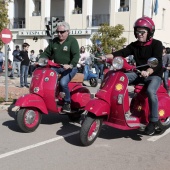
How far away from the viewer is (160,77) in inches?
230

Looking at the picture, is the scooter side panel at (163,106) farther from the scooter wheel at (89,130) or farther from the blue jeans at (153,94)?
the scooter wheel at (89,130)

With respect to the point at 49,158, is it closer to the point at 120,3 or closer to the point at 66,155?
the point at 66,155

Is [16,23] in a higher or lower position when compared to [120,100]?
higher

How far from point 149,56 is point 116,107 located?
3.37ft

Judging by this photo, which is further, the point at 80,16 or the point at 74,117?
the point at 80,16

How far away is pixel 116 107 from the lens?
5.53 m

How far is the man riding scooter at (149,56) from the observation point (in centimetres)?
560

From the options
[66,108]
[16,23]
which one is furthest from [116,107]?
[16,23]

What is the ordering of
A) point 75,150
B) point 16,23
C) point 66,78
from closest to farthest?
1. point 75,150
2. point 66,78
3. point 16,23

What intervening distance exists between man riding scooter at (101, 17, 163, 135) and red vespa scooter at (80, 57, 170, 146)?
161mm

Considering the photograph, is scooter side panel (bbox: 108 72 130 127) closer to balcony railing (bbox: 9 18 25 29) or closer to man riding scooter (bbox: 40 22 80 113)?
man riding scooter (bbox: 40 22 80 113)

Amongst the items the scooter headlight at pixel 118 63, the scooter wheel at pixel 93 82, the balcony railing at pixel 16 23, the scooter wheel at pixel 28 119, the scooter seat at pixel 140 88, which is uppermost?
the balcony railing at pixel 16 23

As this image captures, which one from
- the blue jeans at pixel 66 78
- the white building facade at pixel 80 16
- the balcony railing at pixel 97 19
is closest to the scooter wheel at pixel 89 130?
the blue jeans at pixel 66 78

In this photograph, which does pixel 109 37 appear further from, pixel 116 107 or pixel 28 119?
pixel 116 107
